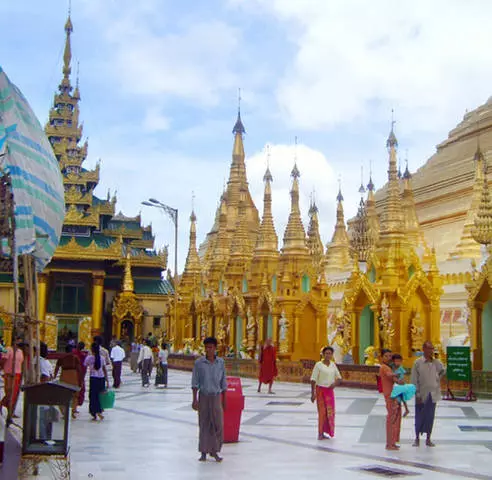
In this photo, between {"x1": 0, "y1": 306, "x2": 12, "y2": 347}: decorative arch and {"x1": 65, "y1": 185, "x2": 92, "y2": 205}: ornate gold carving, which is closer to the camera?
{"x1": 0, "y1": 306, "x2": 12, "y2": 347}: decorative arch

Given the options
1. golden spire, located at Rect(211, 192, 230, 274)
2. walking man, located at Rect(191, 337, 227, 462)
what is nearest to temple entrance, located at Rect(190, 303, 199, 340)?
golden spire, located at Rect(211, 192, 230, 274)

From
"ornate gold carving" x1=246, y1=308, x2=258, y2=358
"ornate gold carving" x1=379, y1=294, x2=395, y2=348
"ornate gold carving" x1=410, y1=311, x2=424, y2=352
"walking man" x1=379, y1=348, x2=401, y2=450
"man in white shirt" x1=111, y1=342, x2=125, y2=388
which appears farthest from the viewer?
"ornate gold carving" x1=246, y1=308, x2=258, y2=358

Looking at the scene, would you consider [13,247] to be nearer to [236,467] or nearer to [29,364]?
[29,364]

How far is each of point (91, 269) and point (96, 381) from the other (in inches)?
1309

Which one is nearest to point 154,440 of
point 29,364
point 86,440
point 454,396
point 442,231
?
point 86,440

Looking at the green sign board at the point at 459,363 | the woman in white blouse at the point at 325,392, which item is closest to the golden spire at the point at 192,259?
the green sign board at the point at 459,363

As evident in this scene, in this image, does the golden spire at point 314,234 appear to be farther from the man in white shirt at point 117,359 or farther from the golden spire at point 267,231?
the man in white shirt at point 117,359

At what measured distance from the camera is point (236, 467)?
9352mm

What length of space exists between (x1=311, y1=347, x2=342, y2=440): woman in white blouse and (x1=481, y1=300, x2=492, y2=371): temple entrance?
9776mm

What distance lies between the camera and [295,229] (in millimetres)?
32531

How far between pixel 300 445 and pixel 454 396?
903 cm

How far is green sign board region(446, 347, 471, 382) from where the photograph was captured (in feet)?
59.5

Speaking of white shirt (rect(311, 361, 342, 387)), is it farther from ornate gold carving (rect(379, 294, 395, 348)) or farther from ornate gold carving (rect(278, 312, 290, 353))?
ornate gold carving (rect(278, 312, 290, 353))

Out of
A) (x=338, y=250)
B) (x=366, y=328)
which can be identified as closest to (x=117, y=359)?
(x=366, y=328)
